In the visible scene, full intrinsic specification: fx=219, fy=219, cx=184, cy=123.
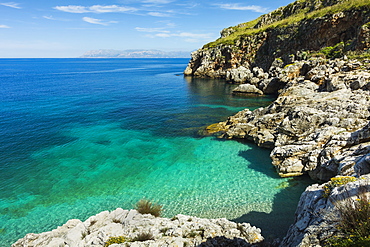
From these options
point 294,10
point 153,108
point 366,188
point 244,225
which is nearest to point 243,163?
point 244,225

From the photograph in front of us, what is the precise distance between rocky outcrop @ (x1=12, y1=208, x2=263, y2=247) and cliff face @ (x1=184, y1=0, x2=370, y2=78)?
55776 mm

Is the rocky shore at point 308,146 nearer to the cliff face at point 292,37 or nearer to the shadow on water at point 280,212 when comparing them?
the cliff face at point 292,37

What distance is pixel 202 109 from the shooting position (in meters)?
48.3

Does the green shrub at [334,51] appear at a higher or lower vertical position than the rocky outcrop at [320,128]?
higher

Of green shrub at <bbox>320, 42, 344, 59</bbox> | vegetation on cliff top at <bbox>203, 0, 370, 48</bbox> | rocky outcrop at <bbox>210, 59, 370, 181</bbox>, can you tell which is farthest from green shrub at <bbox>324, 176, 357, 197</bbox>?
vegetation on cliff top at <bbox>203, 0, 370, 48</bbox>

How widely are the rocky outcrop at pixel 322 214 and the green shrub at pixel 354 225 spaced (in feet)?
0.79

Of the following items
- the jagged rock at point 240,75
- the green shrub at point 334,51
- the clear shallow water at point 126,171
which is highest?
the green shrub at point 334,51

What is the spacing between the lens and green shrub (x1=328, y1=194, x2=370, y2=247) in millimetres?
6828

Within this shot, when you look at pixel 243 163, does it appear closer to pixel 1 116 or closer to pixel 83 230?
pixel 83 230

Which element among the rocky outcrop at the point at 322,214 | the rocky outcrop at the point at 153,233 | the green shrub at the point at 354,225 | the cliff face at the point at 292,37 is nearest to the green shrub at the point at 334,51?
the cliff face at the point at 292,37

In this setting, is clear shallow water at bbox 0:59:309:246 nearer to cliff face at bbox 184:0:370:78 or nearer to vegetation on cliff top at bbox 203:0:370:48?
cliff face at bbox 184:0:370:78

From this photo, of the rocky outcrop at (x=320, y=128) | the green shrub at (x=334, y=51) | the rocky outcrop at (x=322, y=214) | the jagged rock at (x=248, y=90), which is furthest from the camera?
the jagged rock at (x=248, y=90)

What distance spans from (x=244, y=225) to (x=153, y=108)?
1582 inches

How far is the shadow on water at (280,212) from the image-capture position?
48.1 feet
